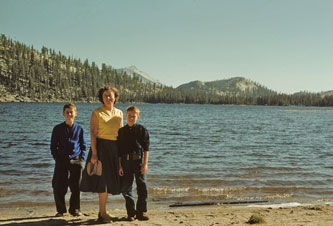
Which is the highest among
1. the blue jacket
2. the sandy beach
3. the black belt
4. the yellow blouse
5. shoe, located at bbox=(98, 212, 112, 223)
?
the yellow blouse

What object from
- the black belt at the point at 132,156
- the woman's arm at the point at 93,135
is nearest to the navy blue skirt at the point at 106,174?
the woman's arm at the point at 93,135

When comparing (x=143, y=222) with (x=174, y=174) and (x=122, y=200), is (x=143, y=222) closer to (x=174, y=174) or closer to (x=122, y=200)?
(x=122, y=200)

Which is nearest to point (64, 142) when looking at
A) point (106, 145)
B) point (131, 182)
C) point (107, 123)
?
point (106, 145)

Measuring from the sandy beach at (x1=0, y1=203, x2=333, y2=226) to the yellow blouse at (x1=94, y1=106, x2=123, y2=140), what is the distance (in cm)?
195

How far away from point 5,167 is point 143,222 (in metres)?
9.74

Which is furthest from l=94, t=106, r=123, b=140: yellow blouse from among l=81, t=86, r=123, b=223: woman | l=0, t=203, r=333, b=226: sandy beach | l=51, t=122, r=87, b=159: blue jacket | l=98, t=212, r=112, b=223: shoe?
l=0, t=203, r=333, b=226: sandy beach

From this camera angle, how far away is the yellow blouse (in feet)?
20.0

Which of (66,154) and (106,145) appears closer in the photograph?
(106,145)

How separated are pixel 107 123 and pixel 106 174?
1103mm

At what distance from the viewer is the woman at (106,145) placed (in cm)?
614

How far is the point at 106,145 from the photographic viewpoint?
20.5 ft

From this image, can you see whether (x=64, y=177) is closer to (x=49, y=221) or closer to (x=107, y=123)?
(x=49, y=221)

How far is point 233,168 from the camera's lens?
14562mm

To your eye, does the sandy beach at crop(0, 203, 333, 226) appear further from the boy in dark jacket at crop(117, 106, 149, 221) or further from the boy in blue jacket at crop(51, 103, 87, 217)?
the boy in dark jacket at crop(117, 106, 149, 221)
